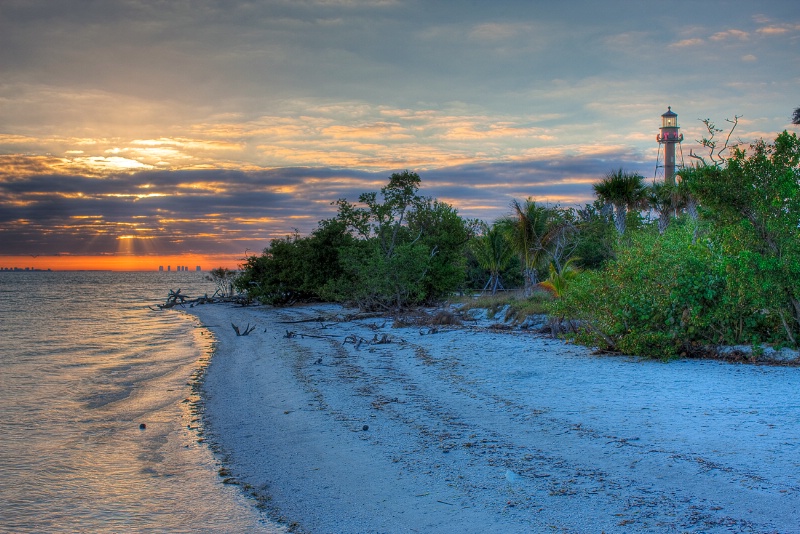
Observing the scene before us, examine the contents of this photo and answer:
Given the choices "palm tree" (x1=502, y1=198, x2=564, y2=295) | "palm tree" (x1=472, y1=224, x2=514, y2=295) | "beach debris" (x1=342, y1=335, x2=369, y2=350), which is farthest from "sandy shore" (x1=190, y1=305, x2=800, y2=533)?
"palm tree" (x1=472, y1=224, x2=514, y2=295)

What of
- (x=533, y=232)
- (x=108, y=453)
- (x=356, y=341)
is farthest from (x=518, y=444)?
(x=533, y=232)

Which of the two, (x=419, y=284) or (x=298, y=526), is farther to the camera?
(x=419, y=284)

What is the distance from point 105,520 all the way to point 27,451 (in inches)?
127

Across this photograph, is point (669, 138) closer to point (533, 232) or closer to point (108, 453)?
point (533, 232)

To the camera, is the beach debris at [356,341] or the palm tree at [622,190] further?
the palm tree at [622,190]

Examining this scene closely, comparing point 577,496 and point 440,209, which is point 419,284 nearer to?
point 440,209

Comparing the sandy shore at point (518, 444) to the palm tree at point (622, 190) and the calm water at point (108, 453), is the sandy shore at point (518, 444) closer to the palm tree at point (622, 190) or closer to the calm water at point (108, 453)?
the calm water at point (108, 453)

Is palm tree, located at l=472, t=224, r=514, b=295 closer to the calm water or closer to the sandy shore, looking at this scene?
the calm water

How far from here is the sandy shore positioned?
4.72 m

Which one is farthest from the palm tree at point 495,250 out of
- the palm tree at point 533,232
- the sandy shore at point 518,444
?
the sandy shore at point 518,444

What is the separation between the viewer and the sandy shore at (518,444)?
472 centimetres

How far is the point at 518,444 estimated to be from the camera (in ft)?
21.3

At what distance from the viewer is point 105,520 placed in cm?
529

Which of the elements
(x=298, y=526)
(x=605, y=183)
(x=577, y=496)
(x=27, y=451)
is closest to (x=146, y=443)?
(x=27, y=451)
